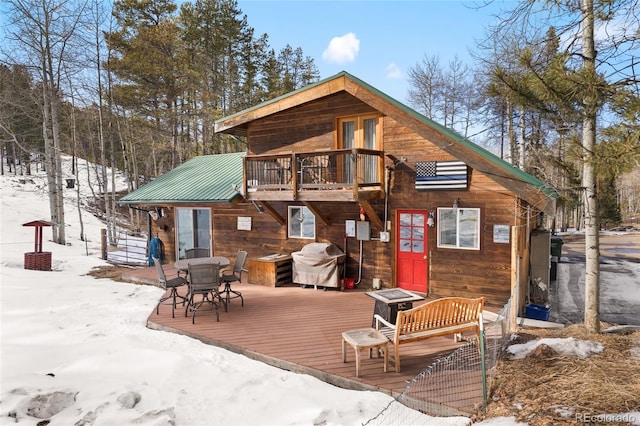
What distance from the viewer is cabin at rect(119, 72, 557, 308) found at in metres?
7.84

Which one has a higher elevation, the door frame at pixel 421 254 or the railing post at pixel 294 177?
the railing post at pixel 294 177

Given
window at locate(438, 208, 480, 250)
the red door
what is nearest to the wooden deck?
the red door

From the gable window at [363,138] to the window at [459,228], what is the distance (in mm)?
1901

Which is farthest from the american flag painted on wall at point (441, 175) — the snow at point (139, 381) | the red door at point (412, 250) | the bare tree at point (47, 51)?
the bare tree at point (47, 51)

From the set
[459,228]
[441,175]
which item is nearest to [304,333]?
[459,228]

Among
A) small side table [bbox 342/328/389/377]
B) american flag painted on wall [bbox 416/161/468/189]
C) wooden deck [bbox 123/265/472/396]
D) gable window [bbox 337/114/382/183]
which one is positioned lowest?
wooden deck [bbox 123/265/472/396]

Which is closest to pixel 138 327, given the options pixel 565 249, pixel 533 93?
pixel 533 93

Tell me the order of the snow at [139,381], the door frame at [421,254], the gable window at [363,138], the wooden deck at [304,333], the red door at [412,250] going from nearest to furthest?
the snow at [139,381] → the wooden deck at [304,333] → the door frame at [421,254] → the red door at [412,250] → the gable window at [363,138]

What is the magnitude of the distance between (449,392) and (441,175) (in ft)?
16.6

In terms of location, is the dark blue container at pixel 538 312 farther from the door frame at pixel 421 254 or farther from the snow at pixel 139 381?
the snow at pixel 139 381

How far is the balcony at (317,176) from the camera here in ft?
27.7

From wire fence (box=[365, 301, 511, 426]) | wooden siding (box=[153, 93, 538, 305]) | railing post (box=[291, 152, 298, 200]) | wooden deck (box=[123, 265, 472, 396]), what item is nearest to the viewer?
wire fence (box=[365, 301, 511, 426])

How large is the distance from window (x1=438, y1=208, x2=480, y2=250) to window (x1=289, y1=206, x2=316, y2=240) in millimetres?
3393

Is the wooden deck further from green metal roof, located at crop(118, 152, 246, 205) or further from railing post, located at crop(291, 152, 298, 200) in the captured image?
green metal roof, located at crop(118, 152, 246, 205)
